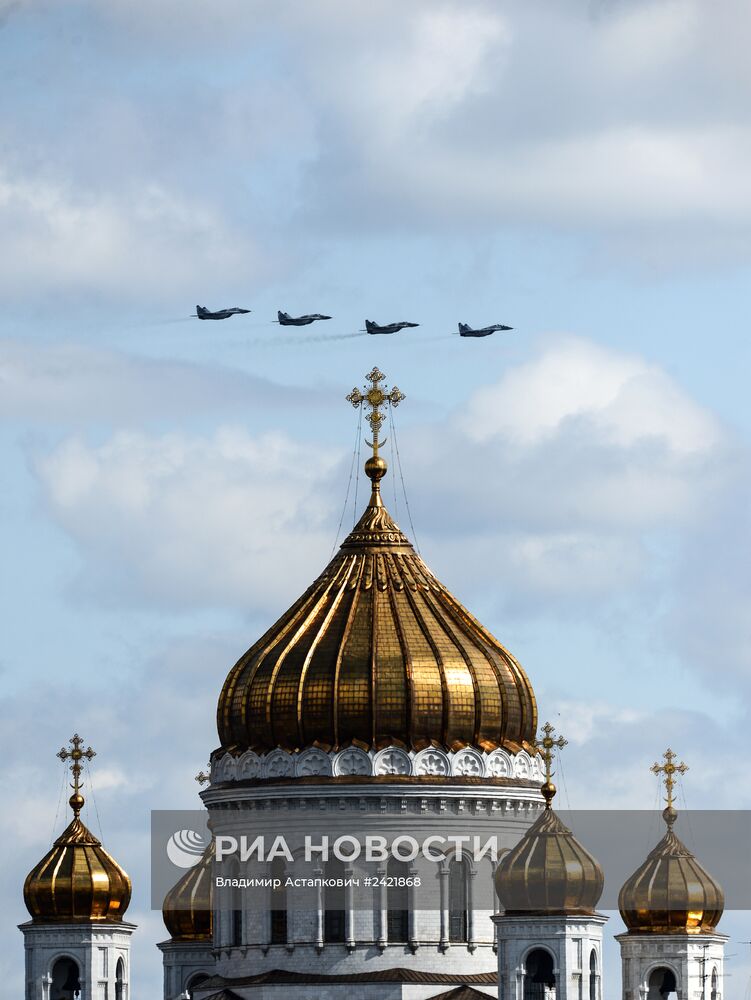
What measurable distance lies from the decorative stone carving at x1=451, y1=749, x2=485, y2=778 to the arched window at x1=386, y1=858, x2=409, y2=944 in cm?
246

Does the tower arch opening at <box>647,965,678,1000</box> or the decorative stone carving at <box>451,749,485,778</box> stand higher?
the decorative stone carving at <box>451,749,485,778</box>

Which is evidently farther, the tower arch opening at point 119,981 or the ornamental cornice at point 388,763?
the tower arch opening at point 119,981

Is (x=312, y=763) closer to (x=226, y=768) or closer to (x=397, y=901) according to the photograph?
(x=226, y=768)

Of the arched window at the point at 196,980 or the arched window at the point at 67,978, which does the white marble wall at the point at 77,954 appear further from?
the arched window at the point at 196,980

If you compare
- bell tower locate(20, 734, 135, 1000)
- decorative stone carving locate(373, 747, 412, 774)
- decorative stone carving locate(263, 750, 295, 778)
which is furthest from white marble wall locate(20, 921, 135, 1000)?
decorative stone carving locate(373, 747, 412, 774)

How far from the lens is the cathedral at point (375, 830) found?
10750 cm

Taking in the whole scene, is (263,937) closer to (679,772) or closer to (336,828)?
(336,828)

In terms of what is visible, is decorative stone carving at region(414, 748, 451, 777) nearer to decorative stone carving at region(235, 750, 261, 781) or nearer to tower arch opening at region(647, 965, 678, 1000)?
decorative stone carving at region(235, 750, 261, 781)

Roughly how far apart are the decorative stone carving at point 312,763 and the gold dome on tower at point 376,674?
0.31 m

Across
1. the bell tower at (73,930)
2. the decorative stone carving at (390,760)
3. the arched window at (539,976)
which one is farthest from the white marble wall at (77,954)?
the arched window at (539,976)

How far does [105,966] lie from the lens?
366 feet

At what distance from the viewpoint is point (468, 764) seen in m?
109

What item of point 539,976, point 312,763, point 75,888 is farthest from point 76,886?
point 539,976

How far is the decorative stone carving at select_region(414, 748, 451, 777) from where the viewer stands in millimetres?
108812
